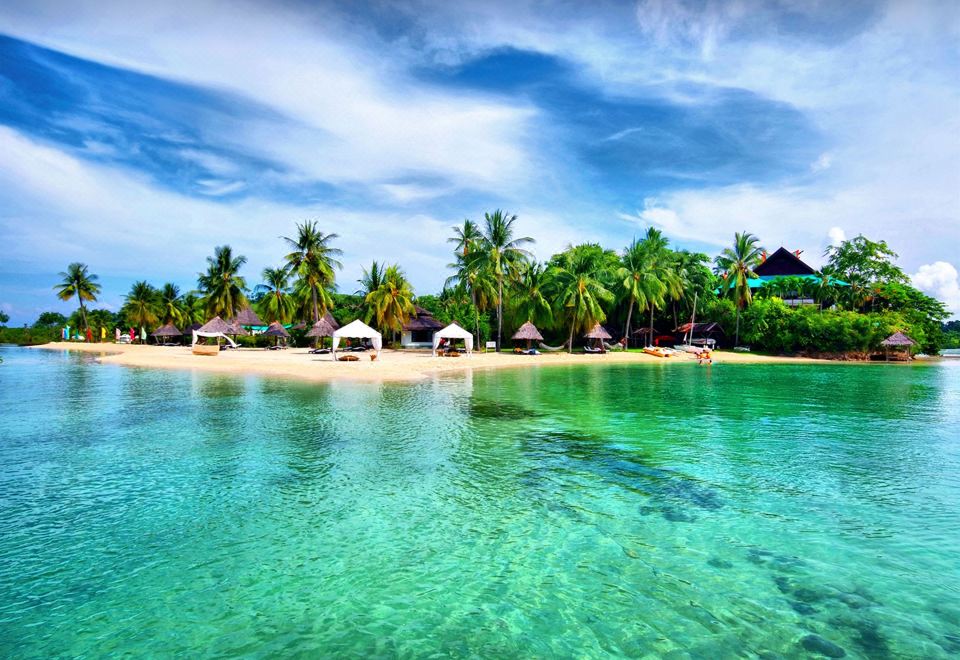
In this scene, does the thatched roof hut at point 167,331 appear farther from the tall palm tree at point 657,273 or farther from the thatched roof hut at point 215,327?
the tall palm tree at point 657,273

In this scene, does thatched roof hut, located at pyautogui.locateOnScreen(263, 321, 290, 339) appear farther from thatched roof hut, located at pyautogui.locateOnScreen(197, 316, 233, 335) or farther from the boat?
the boat

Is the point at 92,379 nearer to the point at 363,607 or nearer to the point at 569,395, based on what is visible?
the point at 569,395

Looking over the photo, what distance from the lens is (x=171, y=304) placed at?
191 ft

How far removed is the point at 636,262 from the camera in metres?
44.3

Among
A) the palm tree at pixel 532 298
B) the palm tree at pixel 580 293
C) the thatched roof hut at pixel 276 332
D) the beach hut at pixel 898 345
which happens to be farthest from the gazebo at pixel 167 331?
the beach hut at pixel 898 345

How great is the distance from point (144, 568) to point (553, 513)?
5.00 metres

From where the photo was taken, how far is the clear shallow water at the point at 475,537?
14.4 feet

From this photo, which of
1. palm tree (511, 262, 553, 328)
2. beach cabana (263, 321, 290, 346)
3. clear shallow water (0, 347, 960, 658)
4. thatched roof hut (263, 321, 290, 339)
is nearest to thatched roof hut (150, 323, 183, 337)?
beach cabana (263, 321, 290, 346)

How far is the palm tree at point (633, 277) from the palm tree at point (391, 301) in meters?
18.7

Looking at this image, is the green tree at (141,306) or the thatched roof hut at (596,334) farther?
the green tree at (141,306)

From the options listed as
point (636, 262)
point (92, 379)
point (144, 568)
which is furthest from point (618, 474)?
point (636, 262)

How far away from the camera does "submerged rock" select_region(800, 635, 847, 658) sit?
4.08 meters

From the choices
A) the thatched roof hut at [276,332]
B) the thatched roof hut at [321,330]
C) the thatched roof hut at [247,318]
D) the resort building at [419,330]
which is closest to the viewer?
the thatched roof hut at [321,330]

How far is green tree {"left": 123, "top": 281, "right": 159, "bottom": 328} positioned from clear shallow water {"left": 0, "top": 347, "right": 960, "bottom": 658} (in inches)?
2121
